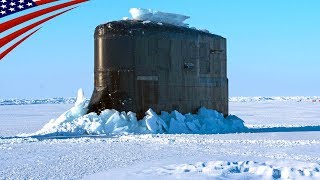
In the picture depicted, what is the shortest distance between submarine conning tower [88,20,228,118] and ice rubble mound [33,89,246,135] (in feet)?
1.12

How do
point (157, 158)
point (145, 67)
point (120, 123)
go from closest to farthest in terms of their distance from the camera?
point (157, 158) < point (120, 123) < point (145, 67)

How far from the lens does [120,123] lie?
16.2 meters

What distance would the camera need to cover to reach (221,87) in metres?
19.8

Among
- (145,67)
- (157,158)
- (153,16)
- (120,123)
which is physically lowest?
(157,158)

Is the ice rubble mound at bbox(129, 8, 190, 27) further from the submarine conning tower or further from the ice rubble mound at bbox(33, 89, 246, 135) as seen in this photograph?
the ice rubble mound at bbox(33, 89, 246, 135)

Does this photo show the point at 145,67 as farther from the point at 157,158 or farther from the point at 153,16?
the point at 157,158

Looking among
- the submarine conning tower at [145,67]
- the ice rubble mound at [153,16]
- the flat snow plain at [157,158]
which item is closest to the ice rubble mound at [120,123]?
the submarine conning tower at [145,67]

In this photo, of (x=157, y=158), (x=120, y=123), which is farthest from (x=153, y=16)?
(x=157, y=158)

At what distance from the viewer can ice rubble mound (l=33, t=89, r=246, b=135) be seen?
15.8 meters

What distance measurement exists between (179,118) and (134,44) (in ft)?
9.17

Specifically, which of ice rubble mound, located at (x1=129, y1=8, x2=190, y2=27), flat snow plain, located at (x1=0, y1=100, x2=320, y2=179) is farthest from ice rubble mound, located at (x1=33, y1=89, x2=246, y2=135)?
ice rubble mound, located at (x1=129, y1=8, x2=190, y2=27)

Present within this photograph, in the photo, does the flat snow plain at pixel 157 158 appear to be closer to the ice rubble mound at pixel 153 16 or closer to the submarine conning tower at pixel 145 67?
the submarine conning tower at pixel 145 67

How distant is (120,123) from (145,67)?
1.99 metres

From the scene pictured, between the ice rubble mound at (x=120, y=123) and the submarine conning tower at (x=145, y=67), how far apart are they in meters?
0.34
